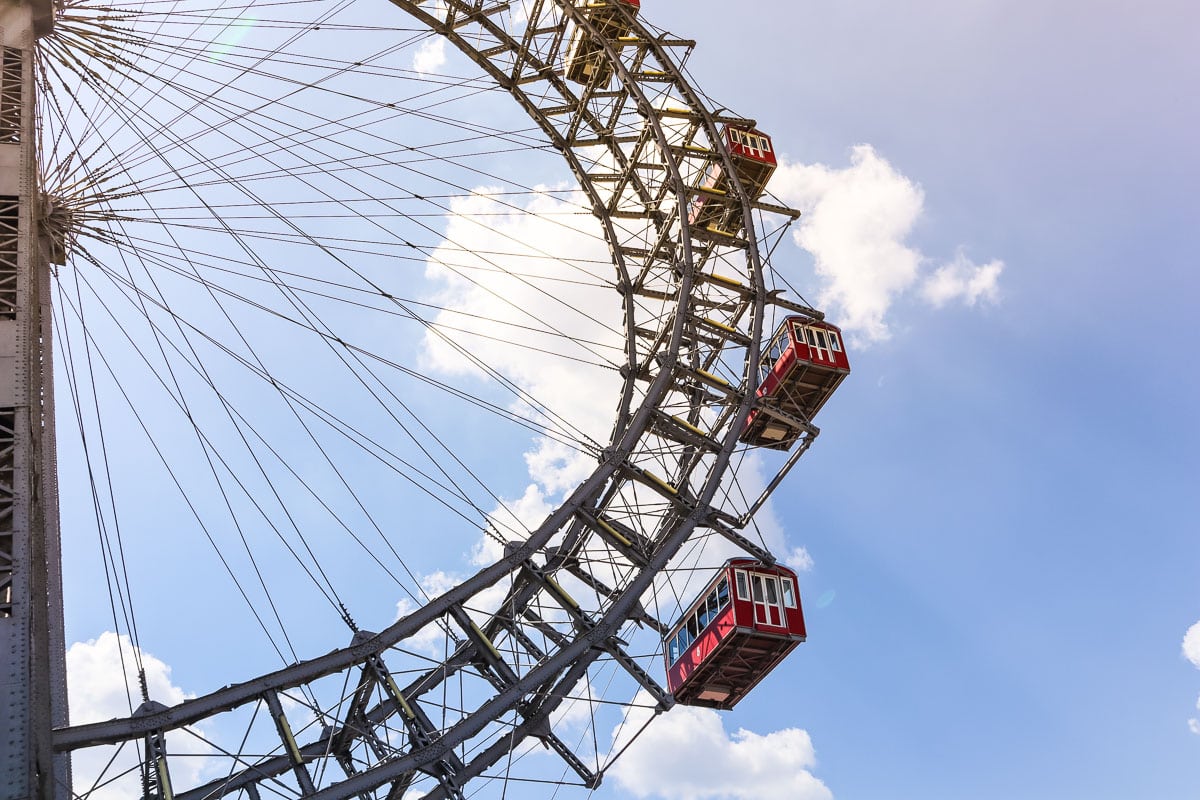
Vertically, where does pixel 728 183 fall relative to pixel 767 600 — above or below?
above

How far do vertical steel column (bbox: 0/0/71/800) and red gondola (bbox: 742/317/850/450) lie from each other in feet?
55.0

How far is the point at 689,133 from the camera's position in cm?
3127

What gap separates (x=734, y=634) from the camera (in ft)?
79.3

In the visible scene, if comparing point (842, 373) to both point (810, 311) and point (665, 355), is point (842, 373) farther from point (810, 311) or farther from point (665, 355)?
point (665, 355)

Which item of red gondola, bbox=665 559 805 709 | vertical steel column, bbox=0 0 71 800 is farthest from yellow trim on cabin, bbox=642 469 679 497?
vertical steel column, bbox=0 0 71 800

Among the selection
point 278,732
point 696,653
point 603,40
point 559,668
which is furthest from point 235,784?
point 603,40

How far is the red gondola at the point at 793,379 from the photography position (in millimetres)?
28859

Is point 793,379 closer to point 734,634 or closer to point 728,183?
point 728,183

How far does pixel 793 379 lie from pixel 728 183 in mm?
5961

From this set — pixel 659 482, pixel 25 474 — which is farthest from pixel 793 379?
pixel 25 474

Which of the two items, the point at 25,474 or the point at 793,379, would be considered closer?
the point at 25,474

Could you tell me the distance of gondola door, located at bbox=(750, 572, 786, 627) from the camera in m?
24.7

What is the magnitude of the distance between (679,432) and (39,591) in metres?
14.6

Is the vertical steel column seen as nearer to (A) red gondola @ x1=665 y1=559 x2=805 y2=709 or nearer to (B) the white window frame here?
(A) red gondola @ x1=665 y1=559 x2=805 y2=709
